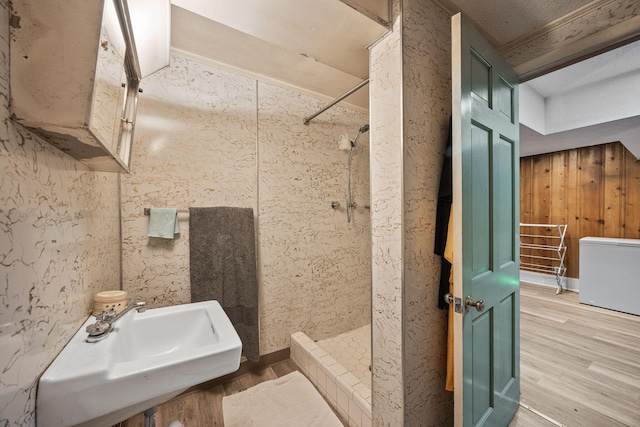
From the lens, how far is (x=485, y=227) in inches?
46.8

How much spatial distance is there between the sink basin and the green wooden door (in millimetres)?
972

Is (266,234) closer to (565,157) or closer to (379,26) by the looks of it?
(379,26)

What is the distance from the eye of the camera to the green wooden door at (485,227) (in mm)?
992

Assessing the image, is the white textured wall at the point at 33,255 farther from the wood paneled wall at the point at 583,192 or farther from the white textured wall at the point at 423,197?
the wood paneled wall at the point at 583,192

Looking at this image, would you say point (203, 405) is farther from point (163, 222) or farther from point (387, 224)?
point (387, 224)

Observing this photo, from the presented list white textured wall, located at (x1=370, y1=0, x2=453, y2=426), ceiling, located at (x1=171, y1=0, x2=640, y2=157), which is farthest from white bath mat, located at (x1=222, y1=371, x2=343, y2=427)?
ceiling, located at (x1=171, y1=0, x2=640, y2=157)

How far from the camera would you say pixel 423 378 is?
115 centimetres

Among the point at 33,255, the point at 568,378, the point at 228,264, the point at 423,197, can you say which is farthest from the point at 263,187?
the point at 568,378

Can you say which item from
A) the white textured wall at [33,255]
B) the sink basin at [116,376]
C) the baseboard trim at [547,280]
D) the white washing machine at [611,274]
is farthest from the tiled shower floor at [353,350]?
the baseboard trim at [547,280]

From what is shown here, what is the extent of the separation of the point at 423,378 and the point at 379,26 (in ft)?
5.26

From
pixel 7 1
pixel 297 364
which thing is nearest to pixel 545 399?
pixel 297 364

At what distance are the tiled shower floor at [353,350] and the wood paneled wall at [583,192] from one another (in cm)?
371

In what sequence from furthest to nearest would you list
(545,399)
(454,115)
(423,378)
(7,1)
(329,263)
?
(329,263), (545,399), (423,378), (454,115), (7,1)

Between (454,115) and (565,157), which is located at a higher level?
(565,157)
